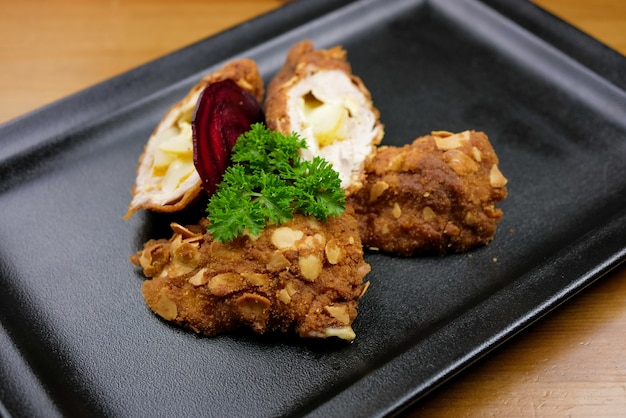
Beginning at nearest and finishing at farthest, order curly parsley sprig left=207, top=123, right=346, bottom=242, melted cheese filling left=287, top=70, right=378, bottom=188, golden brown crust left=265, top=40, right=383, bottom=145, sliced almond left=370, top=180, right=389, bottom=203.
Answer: curly parsley sprig left=207, top=123, right=346, bottom=242 → sliced almond left=370, top=180, right=389, bottom=203 → melted cheese filling left=287, top=70, right=378, bottom=188 → golden brown crust left=265, top=40, right=383, bottom=145

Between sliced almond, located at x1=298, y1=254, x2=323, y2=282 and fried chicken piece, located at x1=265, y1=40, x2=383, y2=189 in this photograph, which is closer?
sliced almond, located at x1=298, y1=254, x2=323, y2=282

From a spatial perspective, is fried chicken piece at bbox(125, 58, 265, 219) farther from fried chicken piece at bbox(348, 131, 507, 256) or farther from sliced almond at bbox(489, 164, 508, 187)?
sliced almond at bbox(489, 164, 508, 187)

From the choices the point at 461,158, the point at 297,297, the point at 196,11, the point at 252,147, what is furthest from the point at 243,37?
the point at 297,297

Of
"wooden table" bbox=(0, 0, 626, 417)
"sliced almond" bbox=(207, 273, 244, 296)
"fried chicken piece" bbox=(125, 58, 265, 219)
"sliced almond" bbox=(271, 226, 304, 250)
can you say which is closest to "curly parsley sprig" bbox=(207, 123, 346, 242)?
"sliced almond" bbox=(271, 226, 304, 250)

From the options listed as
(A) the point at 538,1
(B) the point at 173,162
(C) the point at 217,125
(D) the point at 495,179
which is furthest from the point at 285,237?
(A) the point at 538,1

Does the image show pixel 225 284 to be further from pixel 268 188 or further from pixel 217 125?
pixel 217 125

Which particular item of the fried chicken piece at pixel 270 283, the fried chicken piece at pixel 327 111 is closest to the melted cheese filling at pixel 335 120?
the fried chicken piece at pixel 327 111
